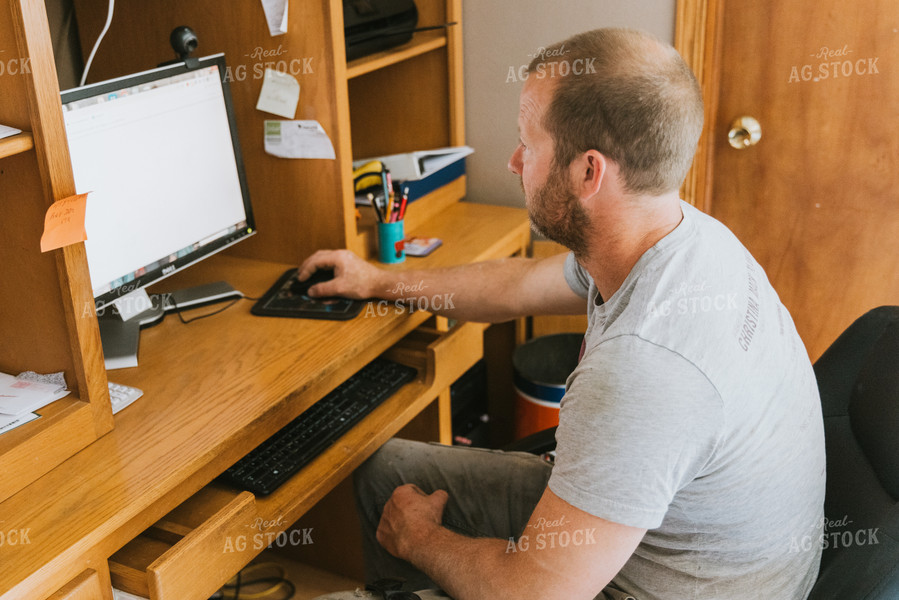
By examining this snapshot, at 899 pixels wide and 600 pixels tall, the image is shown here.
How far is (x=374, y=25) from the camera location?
6.44 feet

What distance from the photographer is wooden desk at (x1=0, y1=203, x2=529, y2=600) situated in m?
1.06

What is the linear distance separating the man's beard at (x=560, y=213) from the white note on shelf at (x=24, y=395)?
0.73 m

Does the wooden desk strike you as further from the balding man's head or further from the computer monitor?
Result: the balding man's head

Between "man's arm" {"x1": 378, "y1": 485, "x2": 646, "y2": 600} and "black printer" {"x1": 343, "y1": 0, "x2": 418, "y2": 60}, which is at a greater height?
"black printer" {"x1": 343, "y1": 0, "x2": 418, "y2": 60}

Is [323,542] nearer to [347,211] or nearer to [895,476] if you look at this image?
[347,211]

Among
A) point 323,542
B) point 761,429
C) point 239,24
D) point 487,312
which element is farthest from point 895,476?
point 239,24

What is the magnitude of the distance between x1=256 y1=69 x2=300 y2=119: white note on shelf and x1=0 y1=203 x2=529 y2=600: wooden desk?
349mm

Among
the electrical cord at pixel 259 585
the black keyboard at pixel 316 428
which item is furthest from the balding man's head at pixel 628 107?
the electrical cord at pixel 259 585

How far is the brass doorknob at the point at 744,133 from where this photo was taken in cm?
204

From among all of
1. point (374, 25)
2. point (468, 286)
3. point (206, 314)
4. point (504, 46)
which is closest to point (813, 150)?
point (504, 46)

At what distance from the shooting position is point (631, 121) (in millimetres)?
1112

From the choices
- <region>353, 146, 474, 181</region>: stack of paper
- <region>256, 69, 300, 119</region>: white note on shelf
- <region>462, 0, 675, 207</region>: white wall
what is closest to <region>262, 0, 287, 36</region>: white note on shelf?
<region>256, 69, 300, 119</region>: white note on shelf

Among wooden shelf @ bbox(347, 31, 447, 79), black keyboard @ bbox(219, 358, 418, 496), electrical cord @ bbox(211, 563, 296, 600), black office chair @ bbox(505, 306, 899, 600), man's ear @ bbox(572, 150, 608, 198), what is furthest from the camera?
electrical cord @ bbox(211, 563, 296, 600)

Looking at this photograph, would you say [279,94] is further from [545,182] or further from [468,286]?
[545,182]
